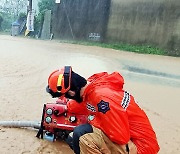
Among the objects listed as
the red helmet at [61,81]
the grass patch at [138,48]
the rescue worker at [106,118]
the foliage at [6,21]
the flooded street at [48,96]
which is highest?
the red helmet at [61,81]

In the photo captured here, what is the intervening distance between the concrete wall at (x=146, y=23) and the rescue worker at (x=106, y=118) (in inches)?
551

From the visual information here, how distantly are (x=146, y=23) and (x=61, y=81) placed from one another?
16.2m

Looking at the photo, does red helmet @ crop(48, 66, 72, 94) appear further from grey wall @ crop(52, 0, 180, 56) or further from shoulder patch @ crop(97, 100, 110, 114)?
grey wall @ crop(52, 0, 180, 56)

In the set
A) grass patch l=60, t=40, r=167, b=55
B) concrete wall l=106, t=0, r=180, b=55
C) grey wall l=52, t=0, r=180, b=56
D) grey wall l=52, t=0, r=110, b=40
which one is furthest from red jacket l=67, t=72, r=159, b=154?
grey wall l=52, t=0, r=110, b=40

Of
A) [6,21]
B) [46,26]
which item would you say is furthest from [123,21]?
[6,21]

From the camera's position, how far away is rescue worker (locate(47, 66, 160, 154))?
2.62m

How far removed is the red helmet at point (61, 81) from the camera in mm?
2785

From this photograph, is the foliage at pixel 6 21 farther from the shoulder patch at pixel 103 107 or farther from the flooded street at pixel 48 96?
the shoulder patch at pixel 103 107

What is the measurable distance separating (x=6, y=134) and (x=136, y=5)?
16246 millimetres

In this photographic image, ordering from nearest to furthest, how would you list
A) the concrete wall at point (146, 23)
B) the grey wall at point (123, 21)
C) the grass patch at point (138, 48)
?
the concrete wall at point (146, 23) < the grass patch at point (138, 48) < the grey wall at point (123, 21)

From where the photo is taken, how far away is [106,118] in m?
2.60

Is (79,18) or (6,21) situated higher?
(79,18)

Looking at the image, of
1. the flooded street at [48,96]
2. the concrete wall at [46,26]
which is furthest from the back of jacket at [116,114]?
the concrete wall at [46,26]

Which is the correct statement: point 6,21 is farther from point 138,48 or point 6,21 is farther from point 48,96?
point 48,96
